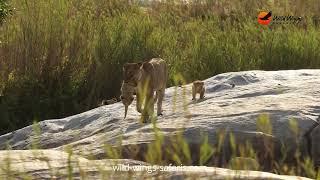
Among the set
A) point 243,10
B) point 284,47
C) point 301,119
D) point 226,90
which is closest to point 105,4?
point 243,10

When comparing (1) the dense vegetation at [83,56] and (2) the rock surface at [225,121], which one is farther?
(1) the dense vegetation at [83,56]

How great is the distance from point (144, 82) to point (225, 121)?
29.8 inches

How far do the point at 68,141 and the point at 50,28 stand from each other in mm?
3492

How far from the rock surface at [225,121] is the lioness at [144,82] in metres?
0.19

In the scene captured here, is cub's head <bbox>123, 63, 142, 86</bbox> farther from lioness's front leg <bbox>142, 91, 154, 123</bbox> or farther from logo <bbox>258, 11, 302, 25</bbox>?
logo <bbox>258, 11, 302, 25</bbox>

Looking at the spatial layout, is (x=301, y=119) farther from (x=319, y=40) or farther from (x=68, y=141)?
(x=319, y=40)

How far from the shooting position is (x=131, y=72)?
5605 mm

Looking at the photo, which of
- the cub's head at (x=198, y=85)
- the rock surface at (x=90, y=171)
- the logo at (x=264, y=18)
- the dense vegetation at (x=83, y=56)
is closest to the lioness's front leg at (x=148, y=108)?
the cub's head at (x=198, y=85)

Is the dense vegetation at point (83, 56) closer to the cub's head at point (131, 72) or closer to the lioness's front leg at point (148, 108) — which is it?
the lioness's front leg at point (148, 108)

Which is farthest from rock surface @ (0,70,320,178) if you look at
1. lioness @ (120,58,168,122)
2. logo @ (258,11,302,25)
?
logo @ (258,11,302,25)

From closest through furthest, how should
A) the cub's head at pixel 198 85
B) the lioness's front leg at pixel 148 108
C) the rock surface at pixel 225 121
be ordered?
the rock surface at pixel 225 121 → the lioness's front leg at pixel 148 108 → the cub's head at pixel 198 85

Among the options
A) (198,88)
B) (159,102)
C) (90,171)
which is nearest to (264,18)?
(198,88)

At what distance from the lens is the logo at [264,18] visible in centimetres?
1238

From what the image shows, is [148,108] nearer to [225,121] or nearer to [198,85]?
[225,121]
